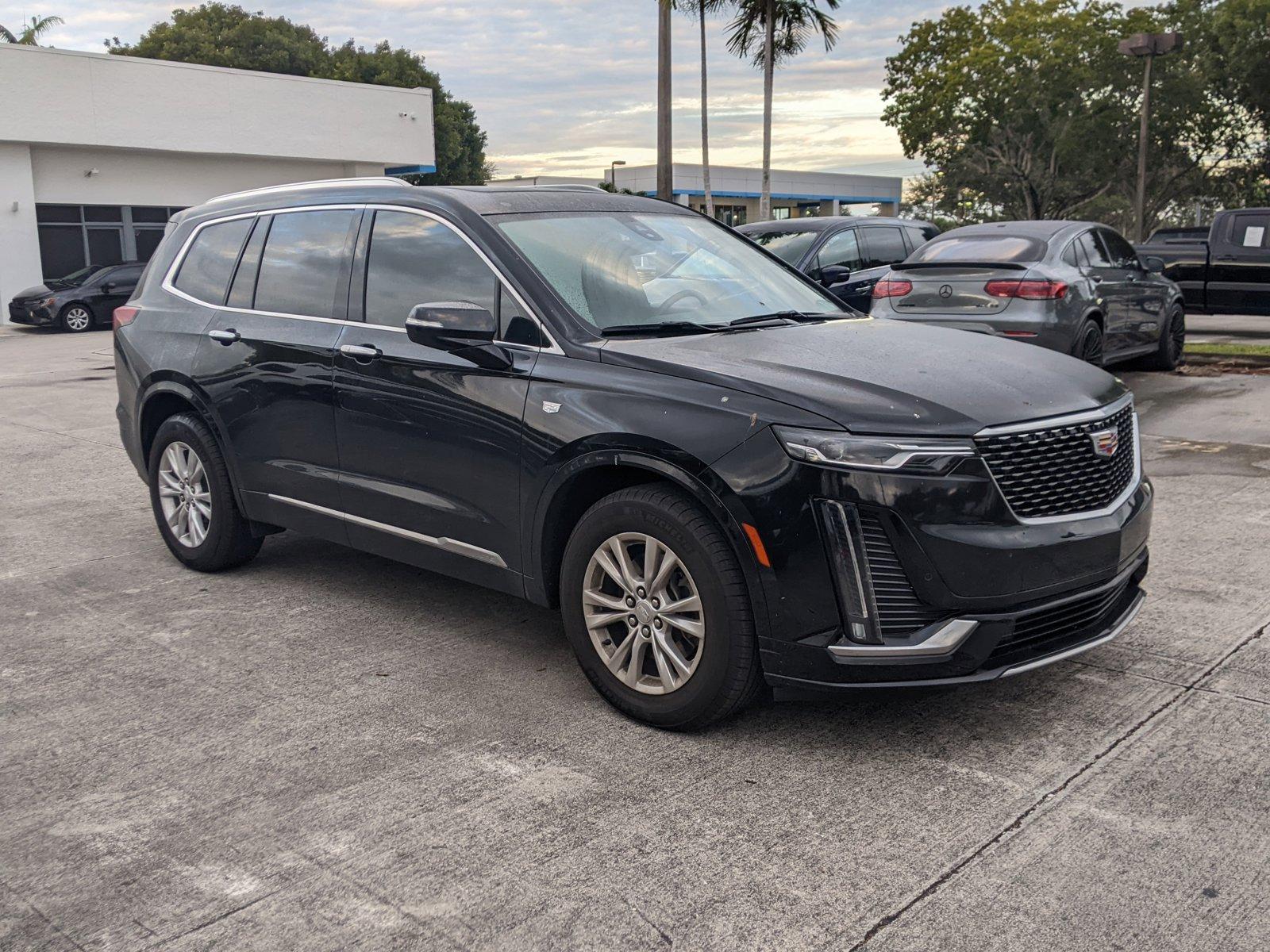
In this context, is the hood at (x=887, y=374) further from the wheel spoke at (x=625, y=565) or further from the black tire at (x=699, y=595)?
the wheel spoke at (x=625, y=565)

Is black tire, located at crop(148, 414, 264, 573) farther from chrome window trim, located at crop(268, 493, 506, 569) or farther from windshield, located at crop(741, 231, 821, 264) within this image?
windshield, located at crop(741, 231, 821, 264)

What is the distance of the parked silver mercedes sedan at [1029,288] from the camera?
10500 mm

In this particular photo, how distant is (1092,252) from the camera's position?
11.5 meters

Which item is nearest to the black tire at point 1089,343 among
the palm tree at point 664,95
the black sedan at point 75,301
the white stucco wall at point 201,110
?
the palm tree at point 664,95

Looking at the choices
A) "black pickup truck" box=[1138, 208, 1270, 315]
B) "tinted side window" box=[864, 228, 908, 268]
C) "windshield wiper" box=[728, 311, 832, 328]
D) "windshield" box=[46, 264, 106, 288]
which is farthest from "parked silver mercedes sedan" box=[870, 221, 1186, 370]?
"windshield" box=[46, 264, 106, 288]

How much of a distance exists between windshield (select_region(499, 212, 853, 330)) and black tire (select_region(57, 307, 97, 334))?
25138 mm

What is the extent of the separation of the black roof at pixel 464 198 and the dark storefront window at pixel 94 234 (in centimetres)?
3032

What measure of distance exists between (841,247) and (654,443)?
9614 mm

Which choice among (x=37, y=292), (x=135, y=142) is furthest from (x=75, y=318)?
(x=135, y=142)

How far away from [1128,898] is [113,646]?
3.89 meters

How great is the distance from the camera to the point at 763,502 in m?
3.64

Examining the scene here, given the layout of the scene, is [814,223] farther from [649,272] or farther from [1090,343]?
[649,272]

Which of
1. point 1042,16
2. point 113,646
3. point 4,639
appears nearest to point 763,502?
point 113,646

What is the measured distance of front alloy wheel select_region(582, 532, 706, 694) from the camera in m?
3.89
